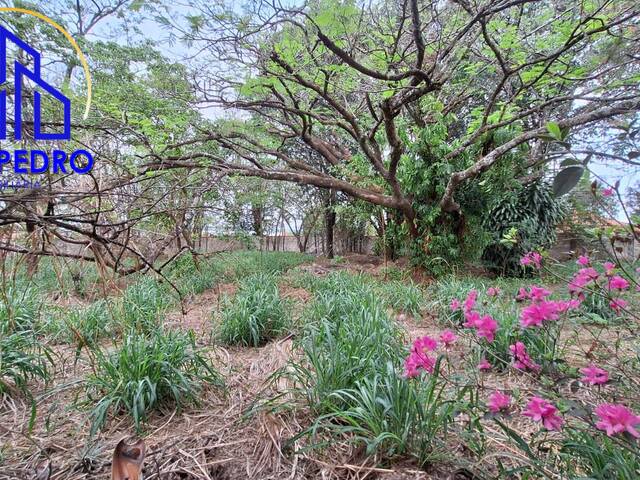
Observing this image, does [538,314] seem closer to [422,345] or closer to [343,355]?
[422,345]

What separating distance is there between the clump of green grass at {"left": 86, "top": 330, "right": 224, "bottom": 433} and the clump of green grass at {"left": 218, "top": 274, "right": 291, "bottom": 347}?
61 cm

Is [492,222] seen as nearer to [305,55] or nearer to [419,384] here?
[305,55]

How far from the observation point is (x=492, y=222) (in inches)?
222

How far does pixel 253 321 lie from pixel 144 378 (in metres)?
0.95

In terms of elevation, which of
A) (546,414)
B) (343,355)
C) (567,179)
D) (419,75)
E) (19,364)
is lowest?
(19,364)

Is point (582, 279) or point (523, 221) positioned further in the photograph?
point (523, 221)

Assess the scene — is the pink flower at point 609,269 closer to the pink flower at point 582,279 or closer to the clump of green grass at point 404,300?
the pink flower at point 582,279

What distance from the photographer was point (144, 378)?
4.58 feet

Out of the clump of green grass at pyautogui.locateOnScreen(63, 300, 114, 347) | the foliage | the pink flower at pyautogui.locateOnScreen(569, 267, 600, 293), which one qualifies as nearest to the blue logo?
the clump of green grass at pyautogui.locateOnScreen(63, 300, 114, 347)

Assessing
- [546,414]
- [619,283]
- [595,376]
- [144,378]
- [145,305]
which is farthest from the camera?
[145,305]

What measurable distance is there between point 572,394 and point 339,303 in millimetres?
1481

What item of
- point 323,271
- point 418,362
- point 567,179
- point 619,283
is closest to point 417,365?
point 418,362

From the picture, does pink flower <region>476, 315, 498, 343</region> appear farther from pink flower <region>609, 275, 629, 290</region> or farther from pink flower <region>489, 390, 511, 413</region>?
pink flower <region>609, 275, 629, 290</region>

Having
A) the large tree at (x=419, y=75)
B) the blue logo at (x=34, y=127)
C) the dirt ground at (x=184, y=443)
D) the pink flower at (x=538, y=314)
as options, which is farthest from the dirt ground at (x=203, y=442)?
the large tree at (x=419, y=75)
